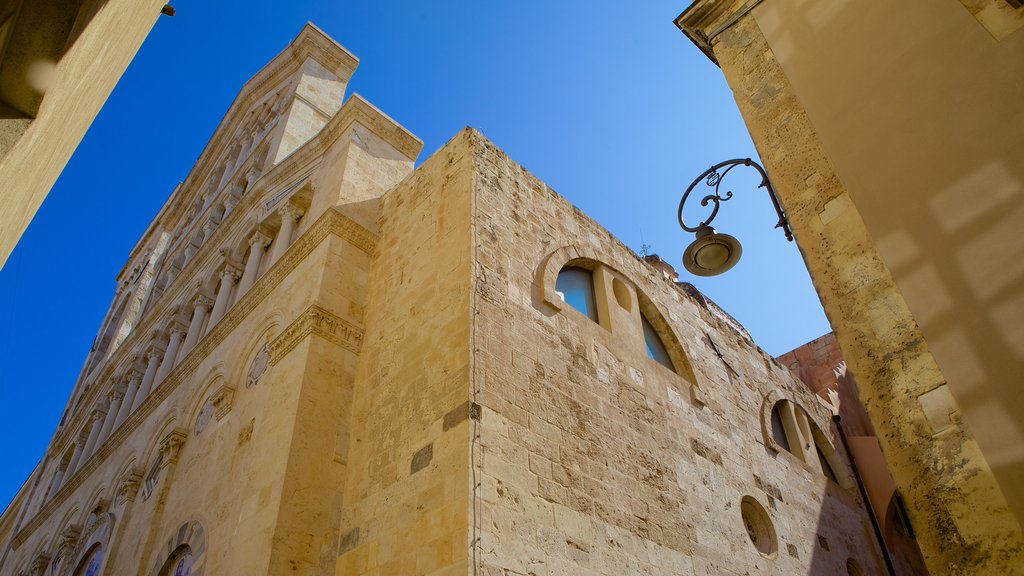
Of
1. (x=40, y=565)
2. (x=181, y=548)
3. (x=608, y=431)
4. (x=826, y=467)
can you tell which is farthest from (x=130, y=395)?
(x=826, y=467)

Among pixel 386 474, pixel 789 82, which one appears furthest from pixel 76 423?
pixel 789 82

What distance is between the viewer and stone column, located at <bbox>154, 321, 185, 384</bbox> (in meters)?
12.0

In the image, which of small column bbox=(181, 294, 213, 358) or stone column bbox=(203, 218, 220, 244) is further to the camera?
stone column bbox=(203, 218, 220, 244)

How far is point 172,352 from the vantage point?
12.3 metres

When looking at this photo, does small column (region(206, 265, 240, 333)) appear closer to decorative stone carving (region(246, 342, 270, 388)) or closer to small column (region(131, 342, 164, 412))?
small column (region(131, 342, 164, 412))

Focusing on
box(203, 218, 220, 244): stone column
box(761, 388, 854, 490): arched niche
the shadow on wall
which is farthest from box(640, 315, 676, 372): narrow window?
box(203, 218, 220, 244): stone column

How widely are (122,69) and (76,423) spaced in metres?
16.2

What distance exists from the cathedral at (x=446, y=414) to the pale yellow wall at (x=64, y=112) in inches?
132

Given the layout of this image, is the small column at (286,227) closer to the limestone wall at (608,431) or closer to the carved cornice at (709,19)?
the limestone wall at (608,431)

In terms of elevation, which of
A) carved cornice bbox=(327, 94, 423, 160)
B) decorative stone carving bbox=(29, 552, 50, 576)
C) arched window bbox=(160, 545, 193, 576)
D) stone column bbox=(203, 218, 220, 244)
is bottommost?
arched window bbox=(160, 545, 193, 576)

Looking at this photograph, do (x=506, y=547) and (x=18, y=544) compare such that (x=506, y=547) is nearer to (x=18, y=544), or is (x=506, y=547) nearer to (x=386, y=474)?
(x=386, y=474)

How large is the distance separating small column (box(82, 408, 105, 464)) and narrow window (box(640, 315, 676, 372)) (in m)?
12.1

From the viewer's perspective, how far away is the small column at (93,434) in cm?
1394

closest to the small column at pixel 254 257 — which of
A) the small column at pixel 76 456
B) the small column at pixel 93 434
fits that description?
the small column at pixel 93 434
